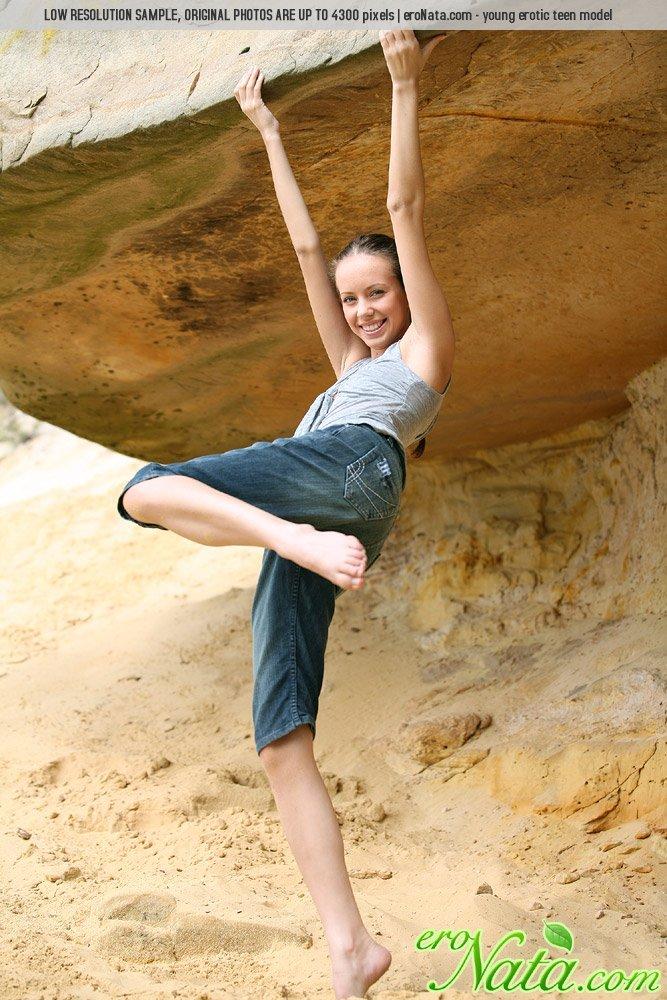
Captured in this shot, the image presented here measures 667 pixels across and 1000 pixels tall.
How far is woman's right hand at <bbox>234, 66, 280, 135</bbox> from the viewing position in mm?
2512

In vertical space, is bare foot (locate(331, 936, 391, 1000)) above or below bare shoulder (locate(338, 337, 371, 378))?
below

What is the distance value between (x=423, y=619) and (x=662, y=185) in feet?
6.55

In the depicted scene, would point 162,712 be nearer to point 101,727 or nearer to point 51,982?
point 101,727

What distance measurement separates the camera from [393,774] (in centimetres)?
378

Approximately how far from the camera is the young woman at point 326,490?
2.12 meters

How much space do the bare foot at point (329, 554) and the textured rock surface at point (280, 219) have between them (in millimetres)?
1036

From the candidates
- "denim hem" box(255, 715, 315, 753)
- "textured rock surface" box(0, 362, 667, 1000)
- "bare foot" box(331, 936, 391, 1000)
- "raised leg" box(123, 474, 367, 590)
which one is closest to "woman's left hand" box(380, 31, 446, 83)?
"raised leg" box(123, 474, 367, 590)

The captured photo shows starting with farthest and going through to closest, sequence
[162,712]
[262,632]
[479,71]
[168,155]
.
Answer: [162,712]
[168,155]
[479,71]
[262,632]

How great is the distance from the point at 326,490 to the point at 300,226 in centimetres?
70

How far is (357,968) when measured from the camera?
220 centimetres

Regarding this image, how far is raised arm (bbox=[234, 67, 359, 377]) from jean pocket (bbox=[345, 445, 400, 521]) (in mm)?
470

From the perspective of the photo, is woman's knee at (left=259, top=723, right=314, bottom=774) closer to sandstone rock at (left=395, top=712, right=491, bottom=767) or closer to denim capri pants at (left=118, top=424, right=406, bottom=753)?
denim capri pants at (left=118, top=424, right=406, bottom=753)

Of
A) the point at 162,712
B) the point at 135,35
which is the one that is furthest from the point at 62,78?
the point at 162,712

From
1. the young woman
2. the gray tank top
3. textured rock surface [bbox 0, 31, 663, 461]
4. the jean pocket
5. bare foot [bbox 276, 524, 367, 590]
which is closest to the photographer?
bare foot [bbox 276, 524, 367, 590]
